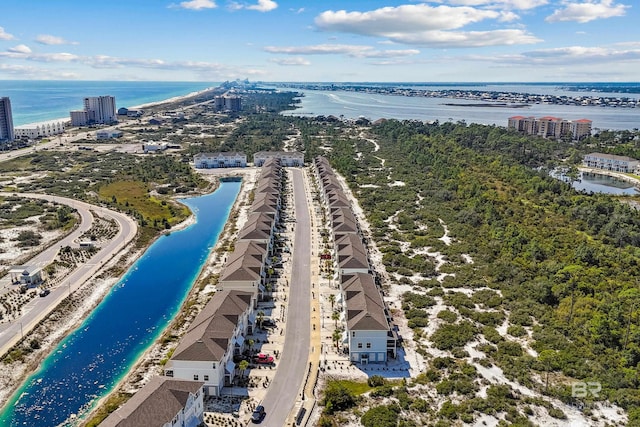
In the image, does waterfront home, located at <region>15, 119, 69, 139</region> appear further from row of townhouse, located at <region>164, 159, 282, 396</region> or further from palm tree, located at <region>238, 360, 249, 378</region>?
palm tree, located at <region>238, 360, 249, 378</region>

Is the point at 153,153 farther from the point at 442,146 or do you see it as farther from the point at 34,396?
the point at 34,396

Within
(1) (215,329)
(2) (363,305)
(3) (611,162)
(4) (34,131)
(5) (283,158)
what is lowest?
(1) (215,329)

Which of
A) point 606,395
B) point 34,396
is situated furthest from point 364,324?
point 34,396

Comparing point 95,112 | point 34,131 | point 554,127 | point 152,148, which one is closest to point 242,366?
point 152,148

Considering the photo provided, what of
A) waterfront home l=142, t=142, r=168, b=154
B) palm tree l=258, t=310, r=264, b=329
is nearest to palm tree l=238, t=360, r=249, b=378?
palm tree l=258, t=310, r=264, b=329

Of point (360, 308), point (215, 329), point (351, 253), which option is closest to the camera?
point (215, 329)

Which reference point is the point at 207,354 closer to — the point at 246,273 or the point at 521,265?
the point at 246,273

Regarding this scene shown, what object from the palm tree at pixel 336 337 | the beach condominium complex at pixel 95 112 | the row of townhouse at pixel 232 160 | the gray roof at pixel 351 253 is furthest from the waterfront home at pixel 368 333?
the beach condominium complex at pixel 95 112
